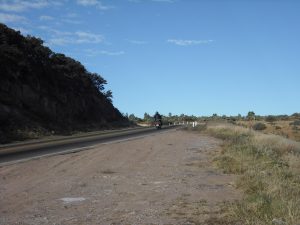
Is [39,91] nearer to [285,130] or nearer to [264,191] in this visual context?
[285,130]

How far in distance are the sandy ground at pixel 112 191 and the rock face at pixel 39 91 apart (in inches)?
736

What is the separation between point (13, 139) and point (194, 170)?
2182 cm

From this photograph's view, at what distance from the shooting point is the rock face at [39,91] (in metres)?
44.3

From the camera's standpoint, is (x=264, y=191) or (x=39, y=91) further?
(x=39, y=91)

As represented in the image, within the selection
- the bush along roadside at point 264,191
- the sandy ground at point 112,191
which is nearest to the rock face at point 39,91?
the sandy ground at point 112,191

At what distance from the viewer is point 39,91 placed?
52.2m

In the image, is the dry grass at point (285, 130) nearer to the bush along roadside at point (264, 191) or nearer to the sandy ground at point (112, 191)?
the bush along roadside at point (264, 191)

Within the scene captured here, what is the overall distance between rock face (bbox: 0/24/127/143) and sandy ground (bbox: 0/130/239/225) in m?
18.7

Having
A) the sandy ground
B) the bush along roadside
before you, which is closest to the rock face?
the sandy ground

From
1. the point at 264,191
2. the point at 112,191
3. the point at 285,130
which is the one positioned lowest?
the point at 112,191

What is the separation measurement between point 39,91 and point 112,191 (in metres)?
40.7

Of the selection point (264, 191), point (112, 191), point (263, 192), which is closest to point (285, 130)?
point (112, 191)

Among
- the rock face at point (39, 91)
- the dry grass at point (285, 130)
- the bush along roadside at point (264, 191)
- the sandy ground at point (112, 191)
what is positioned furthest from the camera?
the dry grass at point (285, 130)

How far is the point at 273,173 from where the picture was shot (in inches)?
553
